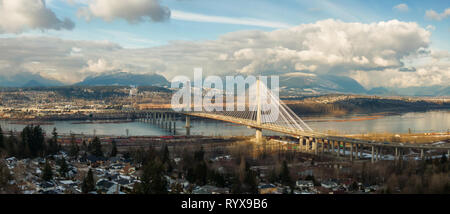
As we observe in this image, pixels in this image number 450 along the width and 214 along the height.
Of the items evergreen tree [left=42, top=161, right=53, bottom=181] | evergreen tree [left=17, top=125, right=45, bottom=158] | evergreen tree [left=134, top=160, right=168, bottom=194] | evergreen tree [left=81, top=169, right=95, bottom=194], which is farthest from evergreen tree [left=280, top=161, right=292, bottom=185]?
evergreen tree [left=17, top=125, right=45, bottom=158]

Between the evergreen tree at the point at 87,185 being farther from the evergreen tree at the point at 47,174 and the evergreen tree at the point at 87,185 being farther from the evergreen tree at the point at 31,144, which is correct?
the evergreen tree at the point at 31,144

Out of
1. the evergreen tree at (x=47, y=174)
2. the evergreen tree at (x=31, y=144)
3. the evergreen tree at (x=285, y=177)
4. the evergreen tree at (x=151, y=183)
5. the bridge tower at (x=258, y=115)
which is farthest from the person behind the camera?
the bridge tower at (x=258, y=115)

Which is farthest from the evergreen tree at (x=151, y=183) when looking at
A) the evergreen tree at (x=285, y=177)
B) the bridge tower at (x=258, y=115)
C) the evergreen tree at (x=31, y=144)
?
the bridge tower at (x=258, y=115)

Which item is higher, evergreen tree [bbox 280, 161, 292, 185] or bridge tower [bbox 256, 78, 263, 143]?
bridge tower [bbox 256, 78, 263, 143]

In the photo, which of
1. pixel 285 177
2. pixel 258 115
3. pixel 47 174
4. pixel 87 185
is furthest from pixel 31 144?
pixel 258 115

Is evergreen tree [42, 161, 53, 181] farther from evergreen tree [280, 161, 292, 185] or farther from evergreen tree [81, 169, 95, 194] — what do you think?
evergreen tree [280, 161, 292, 185]

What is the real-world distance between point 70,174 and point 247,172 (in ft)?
14.7

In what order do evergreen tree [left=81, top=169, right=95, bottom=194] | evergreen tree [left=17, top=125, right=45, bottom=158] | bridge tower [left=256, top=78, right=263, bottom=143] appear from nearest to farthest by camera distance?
evergreen tree [left=81, top=169, right=95, bottom=194], evergreen tree [left=17, top=125, right=45, bottom=158], bridge tower [left=256, top=78, right=263, bottom=143]

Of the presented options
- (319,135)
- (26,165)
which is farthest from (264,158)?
(26,165)

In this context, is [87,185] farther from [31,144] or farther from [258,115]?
[258,115]

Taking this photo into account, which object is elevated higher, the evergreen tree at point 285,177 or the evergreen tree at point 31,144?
the evergreen tree at point 31,144
